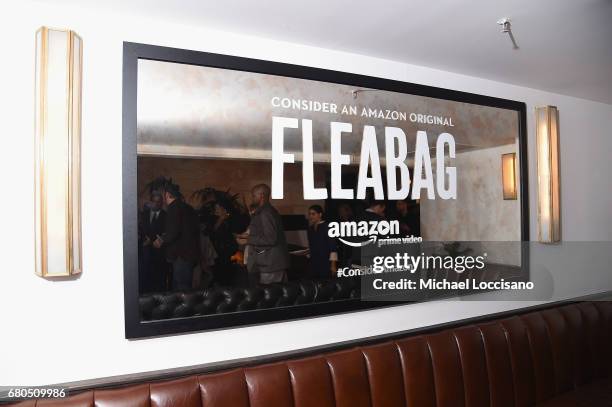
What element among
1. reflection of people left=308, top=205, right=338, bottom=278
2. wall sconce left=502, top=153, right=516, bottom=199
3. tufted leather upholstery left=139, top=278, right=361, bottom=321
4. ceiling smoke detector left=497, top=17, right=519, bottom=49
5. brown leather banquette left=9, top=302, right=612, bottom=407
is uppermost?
ceiling smoke detector left=497, top=17, right=519, bottom=49

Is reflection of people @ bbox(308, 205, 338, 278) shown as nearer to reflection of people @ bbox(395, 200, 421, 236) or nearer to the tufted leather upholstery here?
the tufted leather upholstery

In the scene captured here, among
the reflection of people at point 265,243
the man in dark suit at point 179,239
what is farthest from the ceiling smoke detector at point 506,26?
the man in dark suit at point 179,239

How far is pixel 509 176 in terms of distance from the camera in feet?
9.50

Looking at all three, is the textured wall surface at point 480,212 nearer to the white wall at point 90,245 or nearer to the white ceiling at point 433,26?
the white ceiling at point 433,26

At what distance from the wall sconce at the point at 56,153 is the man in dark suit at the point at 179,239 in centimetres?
37

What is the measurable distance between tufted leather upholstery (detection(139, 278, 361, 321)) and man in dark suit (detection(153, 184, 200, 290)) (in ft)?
0.25

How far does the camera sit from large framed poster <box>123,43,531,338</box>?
73.9 inches

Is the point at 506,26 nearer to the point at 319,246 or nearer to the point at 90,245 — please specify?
the point at 319,246

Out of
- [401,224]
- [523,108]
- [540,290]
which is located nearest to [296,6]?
[401,224]

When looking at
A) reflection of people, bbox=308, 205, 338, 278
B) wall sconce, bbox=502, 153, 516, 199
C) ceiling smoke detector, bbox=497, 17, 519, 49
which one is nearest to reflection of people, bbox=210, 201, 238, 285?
reflection of people, bbox=308, 205, 338, 278

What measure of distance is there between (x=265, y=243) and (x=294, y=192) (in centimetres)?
32

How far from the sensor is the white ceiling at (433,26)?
1.86 metres

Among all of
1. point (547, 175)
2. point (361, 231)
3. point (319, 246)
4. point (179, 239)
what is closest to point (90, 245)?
point (179, 239)

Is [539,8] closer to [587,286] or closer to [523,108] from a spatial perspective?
[523,108]
